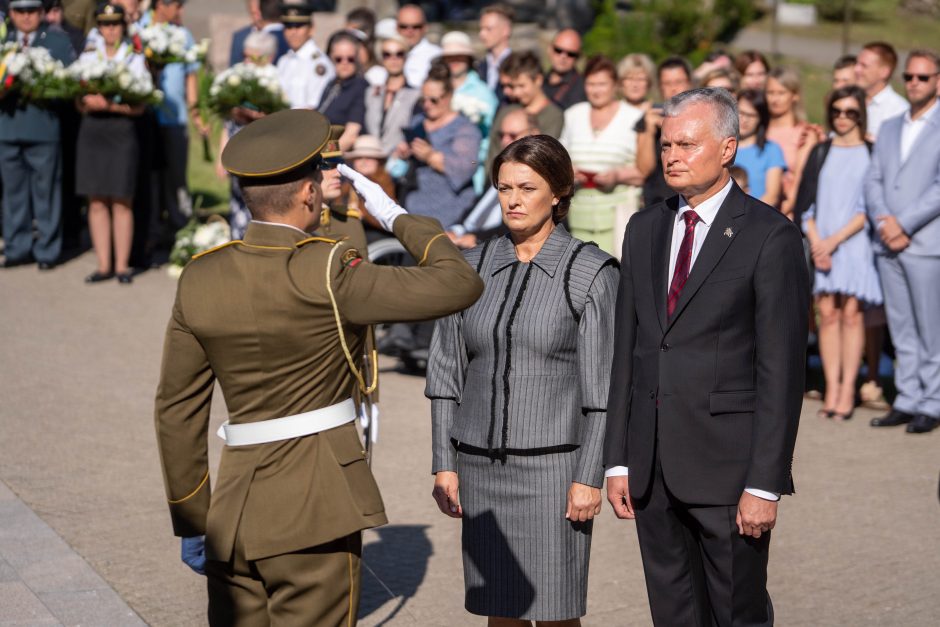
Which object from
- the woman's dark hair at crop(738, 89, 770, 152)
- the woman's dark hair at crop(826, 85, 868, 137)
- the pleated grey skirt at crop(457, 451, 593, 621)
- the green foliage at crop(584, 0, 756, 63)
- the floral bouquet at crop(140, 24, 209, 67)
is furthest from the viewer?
the green foliage at crop(584, 0, 756, 63)

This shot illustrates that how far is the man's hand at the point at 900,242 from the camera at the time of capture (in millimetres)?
8422

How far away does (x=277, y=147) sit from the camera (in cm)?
373

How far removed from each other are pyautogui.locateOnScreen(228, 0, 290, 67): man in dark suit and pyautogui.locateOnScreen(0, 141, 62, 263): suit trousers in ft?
6.16

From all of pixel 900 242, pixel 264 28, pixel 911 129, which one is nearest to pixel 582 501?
pixel 900 242

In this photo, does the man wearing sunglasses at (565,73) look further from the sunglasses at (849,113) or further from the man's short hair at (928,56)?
the man's short hair at (928,56)

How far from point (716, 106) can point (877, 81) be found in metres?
5.95

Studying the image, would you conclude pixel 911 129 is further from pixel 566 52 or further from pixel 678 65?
pixel 566 52

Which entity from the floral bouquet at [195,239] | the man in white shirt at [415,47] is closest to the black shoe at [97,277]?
the floral bouquet at [195,239]

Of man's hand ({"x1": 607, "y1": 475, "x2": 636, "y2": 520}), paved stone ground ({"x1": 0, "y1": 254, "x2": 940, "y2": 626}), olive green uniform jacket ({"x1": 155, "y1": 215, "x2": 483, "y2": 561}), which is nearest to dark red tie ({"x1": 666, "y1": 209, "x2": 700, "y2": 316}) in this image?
man's hand ({"x1": 607, "y1": 475, "x2": 636, "y2": 520})

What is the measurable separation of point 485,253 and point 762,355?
1067 mm

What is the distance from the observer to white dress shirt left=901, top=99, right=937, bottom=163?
8391 mm

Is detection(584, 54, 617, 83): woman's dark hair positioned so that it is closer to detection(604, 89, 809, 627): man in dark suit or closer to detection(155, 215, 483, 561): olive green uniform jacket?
detection(604, 89, 809, 627): man in dark suit

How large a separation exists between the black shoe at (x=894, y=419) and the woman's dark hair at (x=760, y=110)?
186 centimetres

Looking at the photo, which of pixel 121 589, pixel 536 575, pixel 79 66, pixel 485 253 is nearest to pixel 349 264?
pixel 485 253
